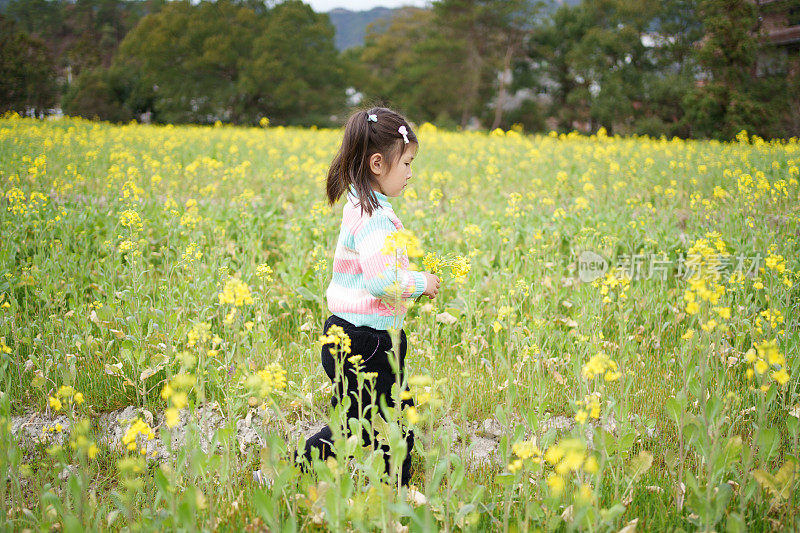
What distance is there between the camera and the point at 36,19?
14.9 m

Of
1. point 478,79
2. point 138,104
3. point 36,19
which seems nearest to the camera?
point 36,19

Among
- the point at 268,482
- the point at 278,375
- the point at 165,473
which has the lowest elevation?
the point at 268,482

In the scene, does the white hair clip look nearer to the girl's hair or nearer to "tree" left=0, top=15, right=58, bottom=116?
the girl's hair

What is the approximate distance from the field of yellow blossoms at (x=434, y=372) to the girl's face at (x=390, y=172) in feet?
0.97

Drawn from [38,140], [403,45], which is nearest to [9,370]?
[38,140]

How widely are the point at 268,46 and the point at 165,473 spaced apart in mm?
30436

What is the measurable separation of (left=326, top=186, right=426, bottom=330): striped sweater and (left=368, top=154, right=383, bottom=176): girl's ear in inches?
3.2

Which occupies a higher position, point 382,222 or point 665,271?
point 382,222

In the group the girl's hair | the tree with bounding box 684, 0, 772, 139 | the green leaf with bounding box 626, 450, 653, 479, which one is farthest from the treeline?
the green leaf with bounding box 626, 450, 653, 479

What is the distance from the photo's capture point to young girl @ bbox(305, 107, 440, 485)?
6.06 ft

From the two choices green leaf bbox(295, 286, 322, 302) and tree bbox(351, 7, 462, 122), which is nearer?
green leaf bbox(295, 286, 322, 302)

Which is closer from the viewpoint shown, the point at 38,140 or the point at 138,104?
the point at 38,140

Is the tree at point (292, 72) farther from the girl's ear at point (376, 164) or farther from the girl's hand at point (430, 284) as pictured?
the girl's hand at point (430, 284)

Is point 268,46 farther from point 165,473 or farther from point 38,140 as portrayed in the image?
point 165,473
